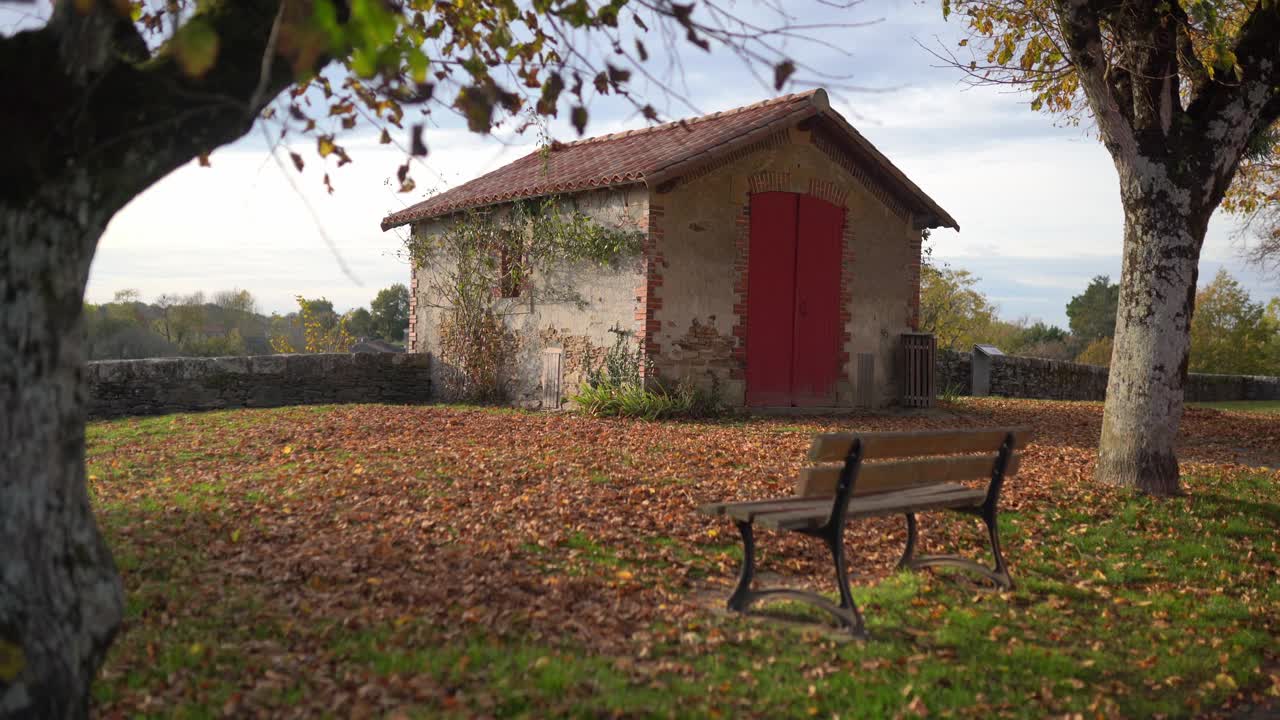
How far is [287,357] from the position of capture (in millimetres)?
15328

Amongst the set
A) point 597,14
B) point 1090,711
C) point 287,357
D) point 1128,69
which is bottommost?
point 1090,711

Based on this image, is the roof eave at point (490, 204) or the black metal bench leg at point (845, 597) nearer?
the black metal bench leg at point (845, 597)

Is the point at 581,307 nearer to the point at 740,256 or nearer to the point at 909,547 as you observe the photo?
the point at 740,256

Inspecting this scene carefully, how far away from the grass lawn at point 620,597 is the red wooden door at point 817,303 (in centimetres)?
536

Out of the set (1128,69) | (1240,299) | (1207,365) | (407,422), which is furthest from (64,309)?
(1240,299)

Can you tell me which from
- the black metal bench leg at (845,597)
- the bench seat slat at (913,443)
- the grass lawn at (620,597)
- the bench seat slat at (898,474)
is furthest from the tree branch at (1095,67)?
the black metal bench leg at (845,597)

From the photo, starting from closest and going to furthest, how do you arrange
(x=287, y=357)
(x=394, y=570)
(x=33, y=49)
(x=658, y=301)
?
(x=33, y=49) → (x=394, y=570) → (x=658, y=301) → (x=287, y=357)

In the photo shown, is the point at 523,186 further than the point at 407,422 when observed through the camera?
Yes

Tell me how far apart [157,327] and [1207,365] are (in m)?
46.1

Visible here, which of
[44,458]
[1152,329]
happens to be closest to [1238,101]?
[1152,329]

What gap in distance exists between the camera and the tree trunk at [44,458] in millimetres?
2879

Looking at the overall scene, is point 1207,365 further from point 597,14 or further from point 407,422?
point 597,14

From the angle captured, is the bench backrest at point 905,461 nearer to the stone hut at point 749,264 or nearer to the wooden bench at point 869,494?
the wooden bench at point 869,494

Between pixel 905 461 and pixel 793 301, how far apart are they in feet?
31.3
